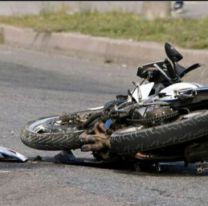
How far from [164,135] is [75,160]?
1.08 metres

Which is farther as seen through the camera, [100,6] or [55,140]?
[100,6]

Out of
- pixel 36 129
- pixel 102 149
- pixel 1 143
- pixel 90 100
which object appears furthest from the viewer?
pixel 90 100

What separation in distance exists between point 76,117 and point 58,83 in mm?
5131

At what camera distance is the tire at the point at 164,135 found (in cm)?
645

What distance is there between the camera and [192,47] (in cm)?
1430

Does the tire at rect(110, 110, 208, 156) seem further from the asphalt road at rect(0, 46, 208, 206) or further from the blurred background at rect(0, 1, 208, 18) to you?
the blurred background at rect(0, 1, 208, 18)

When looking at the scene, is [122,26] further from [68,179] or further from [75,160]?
[68,179]

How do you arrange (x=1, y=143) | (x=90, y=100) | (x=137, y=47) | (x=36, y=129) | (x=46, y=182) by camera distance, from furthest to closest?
(x=137, y=47) → (x=90, y=100) → (x=1, y=143) → (x=36, y=129) → (x=46, y=182)

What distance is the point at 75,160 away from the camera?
23.9ft

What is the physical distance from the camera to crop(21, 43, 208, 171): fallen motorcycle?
21.3 feet

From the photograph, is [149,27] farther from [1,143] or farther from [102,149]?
[102,149]

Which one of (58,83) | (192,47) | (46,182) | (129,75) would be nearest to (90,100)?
(58,83)

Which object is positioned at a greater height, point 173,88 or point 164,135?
point 173,88

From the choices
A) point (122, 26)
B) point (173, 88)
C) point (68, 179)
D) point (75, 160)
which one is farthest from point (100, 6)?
point (68, 179)
